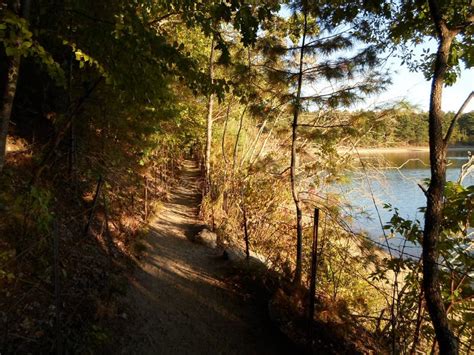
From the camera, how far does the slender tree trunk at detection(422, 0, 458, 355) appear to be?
2707 mm

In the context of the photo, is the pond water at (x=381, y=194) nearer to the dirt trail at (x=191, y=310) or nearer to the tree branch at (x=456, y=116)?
the tree branch at (x=456, y=116)

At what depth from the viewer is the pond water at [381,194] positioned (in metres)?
6.53

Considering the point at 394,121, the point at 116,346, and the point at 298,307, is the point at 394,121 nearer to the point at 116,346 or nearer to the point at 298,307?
the point at 298,307

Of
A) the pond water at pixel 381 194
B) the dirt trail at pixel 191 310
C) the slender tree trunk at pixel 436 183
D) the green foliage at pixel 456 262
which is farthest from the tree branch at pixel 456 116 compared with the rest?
the dirt trail at pixel 191 310

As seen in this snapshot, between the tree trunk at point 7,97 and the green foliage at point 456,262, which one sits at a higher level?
the tree trunk at point 7,97

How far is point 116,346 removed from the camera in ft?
13.8

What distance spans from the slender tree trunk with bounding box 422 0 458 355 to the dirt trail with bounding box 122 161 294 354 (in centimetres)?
246

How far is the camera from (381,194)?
8375 millimetres

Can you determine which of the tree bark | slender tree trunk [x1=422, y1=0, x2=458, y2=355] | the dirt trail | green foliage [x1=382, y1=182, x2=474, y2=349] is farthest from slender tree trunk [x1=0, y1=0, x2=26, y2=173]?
green foliage [x1=382, y1=182, x2=474, y2=349]

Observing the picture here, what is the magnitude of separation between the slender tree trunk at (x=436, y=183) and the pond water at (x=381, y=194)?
0.68 feet

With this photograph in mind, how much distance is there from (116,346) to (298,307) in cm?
250

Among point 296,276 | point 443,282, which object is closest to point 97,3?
point 296,276

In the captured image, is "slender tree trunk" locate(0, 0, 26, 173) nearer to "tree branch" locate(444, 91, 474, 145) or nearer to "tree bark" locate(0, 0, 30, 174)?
"tree bark" locate(0, 0, 30, 174)

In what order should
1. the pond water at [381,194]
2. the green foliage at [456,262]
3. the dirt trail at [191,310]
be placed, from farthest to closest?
the pond water at [381,194]
the dirt trail at [191,310]
the green foliage at [456,262]
